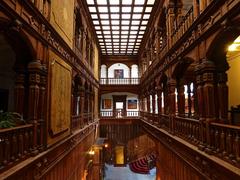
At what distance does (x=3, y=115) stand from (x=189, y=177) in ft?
15.9

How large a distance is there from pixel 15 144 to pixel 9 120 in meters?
0.50

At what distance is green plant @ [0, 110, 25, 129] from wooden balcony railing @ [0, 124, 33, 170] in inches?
7.0

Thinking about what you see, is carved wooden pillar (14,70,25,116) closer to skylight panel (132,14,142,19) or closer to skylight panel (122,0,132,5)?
skylight panel (122,0,132,5)

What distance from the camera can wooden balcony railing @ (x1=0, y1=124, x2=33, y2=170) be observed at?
316cm

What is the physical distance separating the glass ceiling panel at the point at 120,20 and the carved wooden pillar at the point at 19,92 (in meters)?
6.86

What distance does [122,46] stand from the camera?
17.2 m

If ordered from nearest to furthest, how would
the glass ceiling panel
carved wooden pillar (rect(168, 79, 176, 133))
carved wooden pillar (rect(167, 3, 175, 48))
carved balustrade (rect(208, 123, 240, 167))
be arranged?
carved balustrade (rect(208, 123, 240, 167)) < carved wooden pillar (rect(168, 79, 176, 133)) < carved wooden pillar (rect(167, 3, 175, 48)) < the glass ceiling panel

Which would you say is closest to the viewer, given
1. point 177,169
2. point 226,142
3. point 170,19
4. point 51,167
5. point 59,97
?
point 226,142

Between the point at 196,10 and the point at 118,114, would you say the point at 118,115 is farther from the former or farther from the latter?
the point at 196,10

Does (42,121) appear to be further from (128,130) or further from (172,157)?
(128,130)

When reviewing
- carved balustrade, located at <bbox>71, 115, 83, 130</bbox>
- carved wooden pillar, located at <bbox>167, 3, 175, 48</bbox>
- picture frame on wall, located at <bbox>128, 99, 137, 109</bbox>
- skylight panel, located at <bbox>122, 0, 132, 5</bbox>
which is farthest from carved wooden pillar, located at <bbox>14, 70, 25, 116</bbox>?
picture frame on wall, located at <bbox>128, 99, 137, 109</bbox>

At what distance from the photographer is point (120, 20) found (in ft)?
39.0

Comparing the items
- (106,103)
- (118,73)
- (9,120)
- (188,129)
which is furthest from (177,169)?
(118,73)

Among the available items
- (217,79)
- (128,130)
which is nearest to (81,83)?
(217,79)
